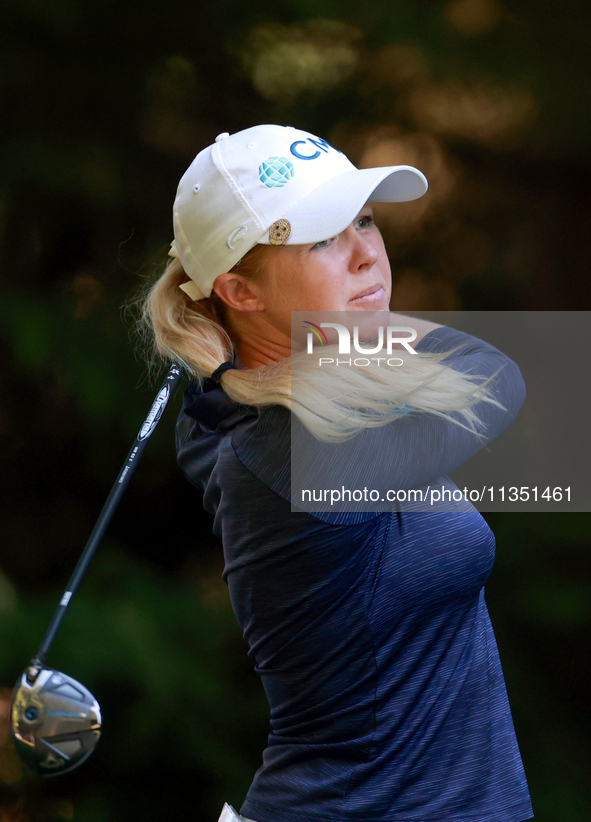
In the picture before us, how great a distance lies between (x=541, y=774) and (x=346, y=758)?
0.81 metres

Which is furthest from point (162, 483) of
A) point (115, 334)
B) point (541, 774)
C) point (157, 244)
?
point (541, 774)

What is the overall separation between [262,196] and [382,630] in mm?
409

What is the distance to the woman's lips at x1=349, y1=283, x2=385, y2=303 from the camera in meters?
0.80

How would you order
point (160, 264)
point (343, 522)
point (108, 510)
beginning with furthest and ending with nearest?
point (160, 264), point (108, 510), point (343, 522)

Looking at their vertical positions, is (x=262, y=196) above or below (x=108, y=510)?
above

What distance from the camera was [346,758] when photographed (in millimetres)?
768

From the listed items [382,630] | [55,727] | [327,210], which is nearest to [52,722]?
[55,727]

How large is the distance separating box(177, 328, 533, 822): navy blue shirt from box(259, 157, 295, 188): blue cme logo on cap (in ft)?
0.69

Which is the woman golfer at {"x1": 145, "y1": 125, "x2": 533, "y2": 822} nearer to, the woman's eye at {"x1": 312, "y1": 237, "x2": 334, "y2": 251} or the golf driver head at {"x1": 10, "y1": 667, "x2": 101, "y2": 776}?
the woman's eye at {"x1": 312, "y1": 237, "x2": 334, "y2": 251}

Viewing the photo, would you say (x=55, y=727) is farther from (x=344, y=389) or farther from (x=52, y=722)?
(x=344, y=389)

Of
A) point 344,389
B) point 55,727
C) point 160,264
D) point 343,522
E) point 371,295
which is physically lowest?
point 55,727

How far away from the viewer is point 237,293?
84 cm

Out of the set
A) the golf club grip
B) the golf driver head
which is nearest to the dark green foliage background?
the golf club grip

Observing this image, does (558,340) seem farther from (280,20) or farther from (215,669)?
(215,669)
